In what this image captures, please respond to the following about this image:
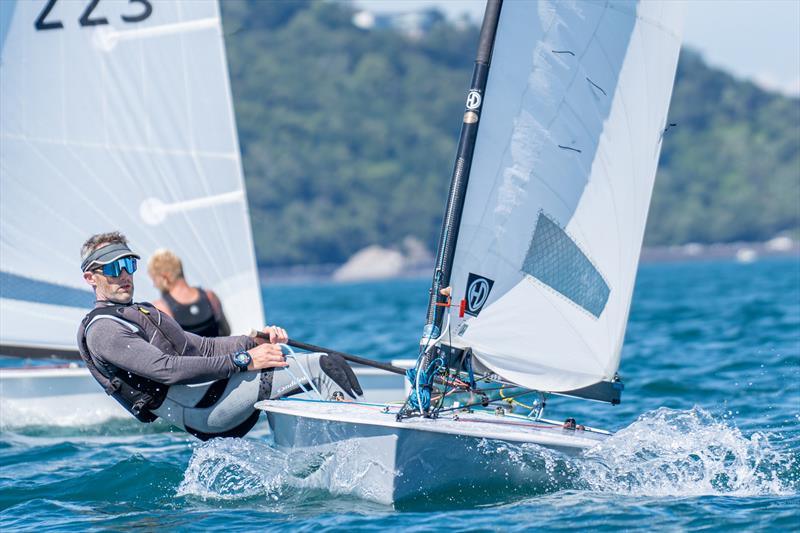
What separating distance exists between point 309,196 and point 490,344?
82689 mm

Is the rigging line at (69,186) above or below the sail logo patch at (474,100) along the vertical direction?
above

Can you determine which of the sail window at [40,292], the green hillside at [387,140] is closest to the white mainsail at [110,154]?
the sail window at [40,292]

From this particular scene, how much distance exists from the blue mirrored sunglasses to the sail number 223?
4474 mm

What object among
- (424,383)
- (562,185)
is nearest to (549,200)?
(562,185)

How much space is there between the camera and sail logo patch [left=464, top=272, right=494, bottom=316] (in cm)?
577

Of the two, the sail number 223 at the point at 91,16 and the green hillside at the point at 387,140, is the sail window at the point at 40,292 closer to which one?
the sail number 223 at the point at 91,16

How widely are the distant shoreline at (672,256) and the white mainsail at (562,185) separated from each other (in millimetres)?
74305

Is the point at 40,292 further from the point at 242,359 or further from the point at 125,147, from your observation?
the point at 242,359

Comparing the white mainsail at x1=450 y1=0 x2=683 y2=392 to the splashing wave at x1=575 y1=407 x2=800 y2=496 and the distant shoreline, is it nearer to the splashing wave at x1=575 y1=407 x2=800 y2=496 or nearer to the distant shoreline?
the splashing wave at x1=575 y1=407 x2=800 y2=496

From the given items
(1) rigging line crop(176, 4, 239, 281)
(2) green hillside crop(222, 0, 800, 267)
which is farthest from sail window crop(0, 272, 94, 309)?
(2) green hillside crop(222, 0, 800, 267)

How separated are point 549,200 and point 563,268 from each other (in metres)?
0.35

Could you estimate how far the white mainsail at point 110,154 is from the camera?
884cm

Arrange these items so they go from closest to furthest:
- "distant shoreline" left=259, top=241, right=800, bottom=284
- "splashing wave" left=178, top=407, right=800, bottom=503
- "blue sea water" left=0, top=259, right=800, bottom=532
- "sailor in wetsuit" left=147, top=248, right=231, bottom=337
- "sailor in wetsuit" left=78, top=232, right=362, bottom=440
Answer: "blue sea water" left=0, top=259, right=800, bottom=532
"sailor in wetsuit" left=78, top=232, right=362, bottom=440
"splashing wave" left=178, top=407, right=800, bottom=503
"sailor in wetsuit" left=147, top=248, right=231, bottom=337
"distant shoreline" left=259, top=241, right=800, bottom=284

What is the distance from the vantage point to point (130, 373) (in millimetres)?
5129
